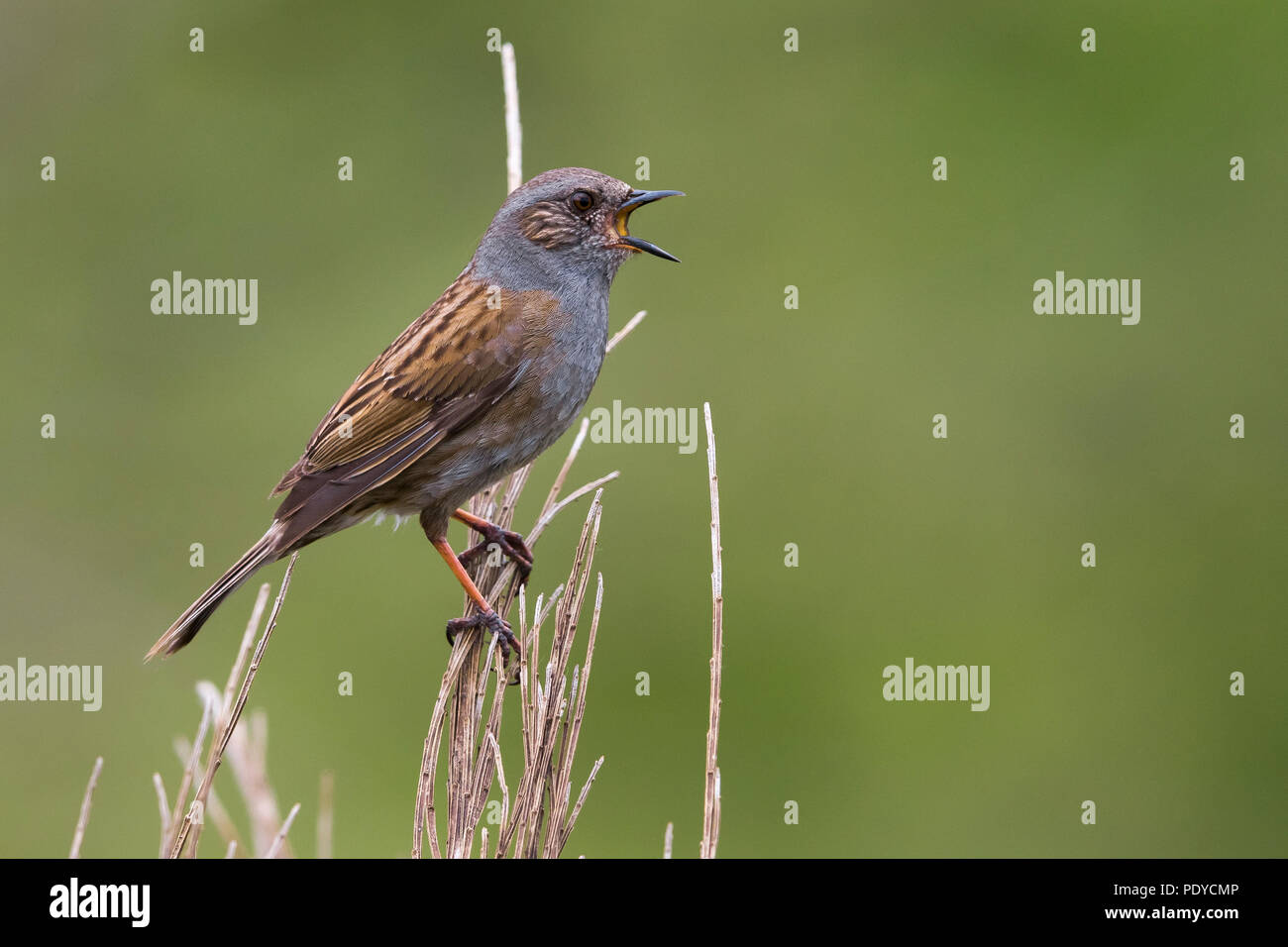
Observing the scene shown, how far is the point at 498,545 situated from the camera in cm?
522

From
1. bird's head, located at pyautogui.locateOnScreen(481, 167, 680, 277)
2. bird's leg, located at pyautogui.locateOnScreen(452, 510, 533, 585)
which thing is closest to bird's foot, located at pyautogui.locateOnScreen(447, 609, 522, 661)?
bird's leg, located at pyautogui.locateOnScreen(452, 510, 533, 585)

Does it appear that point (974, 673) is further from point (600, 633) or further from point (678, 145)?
point (678, 145)

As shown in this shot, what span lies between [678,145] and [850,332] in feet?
5.35

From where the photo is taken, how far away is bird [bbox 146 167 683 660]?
202 inches

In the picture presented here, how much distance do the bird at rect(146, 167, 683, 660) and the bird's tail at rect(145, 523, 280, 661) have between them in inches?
4.7

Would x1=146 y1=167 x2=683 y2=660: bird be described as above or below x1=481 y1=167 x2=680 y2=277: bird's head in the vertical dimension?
below

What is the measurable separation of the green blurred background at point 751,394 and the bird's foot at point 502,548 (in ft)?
6.03

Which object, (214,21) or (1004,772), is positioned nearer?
(1004,772)

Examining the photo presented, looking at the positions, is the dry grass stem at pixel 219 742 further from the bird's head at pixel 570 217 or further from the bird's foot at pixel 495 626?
the bird's head at pixel 570 217

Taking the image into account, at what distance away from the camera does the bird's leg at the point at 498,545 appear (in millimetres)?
5016

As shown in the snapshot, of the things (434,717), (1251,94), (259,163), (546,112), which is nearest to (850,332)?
(546,112)

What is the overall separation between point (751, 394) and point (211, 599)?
16.2ft

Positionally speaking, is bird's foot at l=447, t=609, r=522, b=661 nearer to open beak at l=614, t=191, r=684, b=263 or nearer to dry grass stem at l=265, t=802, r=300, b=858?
dry grass stem at l=265, t=802, r=300, b=858

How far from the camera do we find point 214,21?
10430 mm
